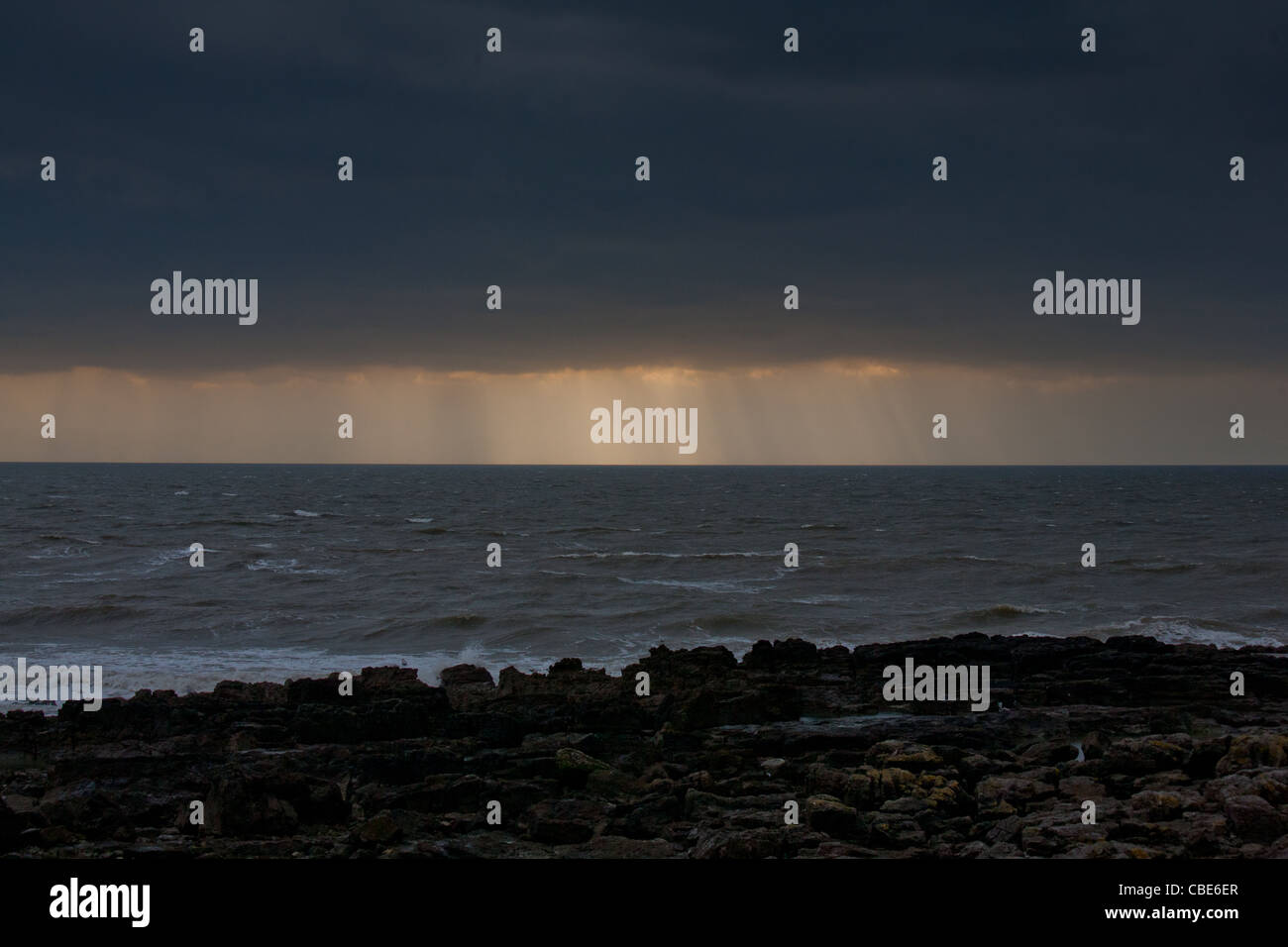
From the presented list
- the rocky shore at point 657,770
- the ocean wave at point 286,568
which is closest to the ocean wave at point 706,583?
the ocean wave at point 286,568

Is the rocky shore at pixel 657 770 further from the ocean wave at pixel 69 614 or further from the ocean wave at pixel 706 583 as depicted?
the ocean wave at pixel 706 583

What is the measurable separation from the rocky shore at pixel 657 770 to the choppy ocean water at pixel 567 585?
27.4 feet

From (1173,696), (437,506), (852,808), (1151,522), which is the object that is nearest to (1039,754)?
(852,808)

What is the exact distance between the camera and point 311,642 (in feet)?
116

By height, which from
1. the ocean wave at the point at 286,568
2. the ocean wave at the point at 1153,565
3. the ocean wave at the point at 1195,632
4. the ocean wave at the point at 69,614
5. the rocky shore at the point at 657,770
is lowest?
the rocky shore at the point at 657,770

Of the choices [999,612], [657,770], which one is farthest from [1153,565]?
[657,770]

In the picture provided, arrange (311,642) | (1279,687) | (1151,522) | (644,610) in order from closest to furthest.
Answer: (1279,687) → (311,642) → (644,610) → (1151,522)

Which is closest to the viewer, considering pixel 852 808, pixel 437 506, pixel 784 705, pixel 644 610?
pixel 852 808

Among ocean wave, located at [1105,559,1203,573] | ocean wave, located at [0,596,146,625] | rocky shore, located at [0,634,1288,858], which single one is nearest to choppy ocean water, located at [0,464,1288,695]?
ocean wave, located at [0,596,146,625]

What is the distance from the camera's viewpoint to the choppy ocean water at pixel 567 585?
1385 inches

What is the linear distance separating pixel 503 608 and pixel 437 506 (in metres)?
78.4

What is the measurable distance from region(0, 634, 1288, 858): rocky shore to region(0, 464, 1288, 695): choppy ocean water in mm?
8347

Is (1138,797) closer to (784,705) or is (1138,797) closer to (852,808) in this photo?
(852,808)

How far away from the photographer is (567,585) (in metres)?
49.4
